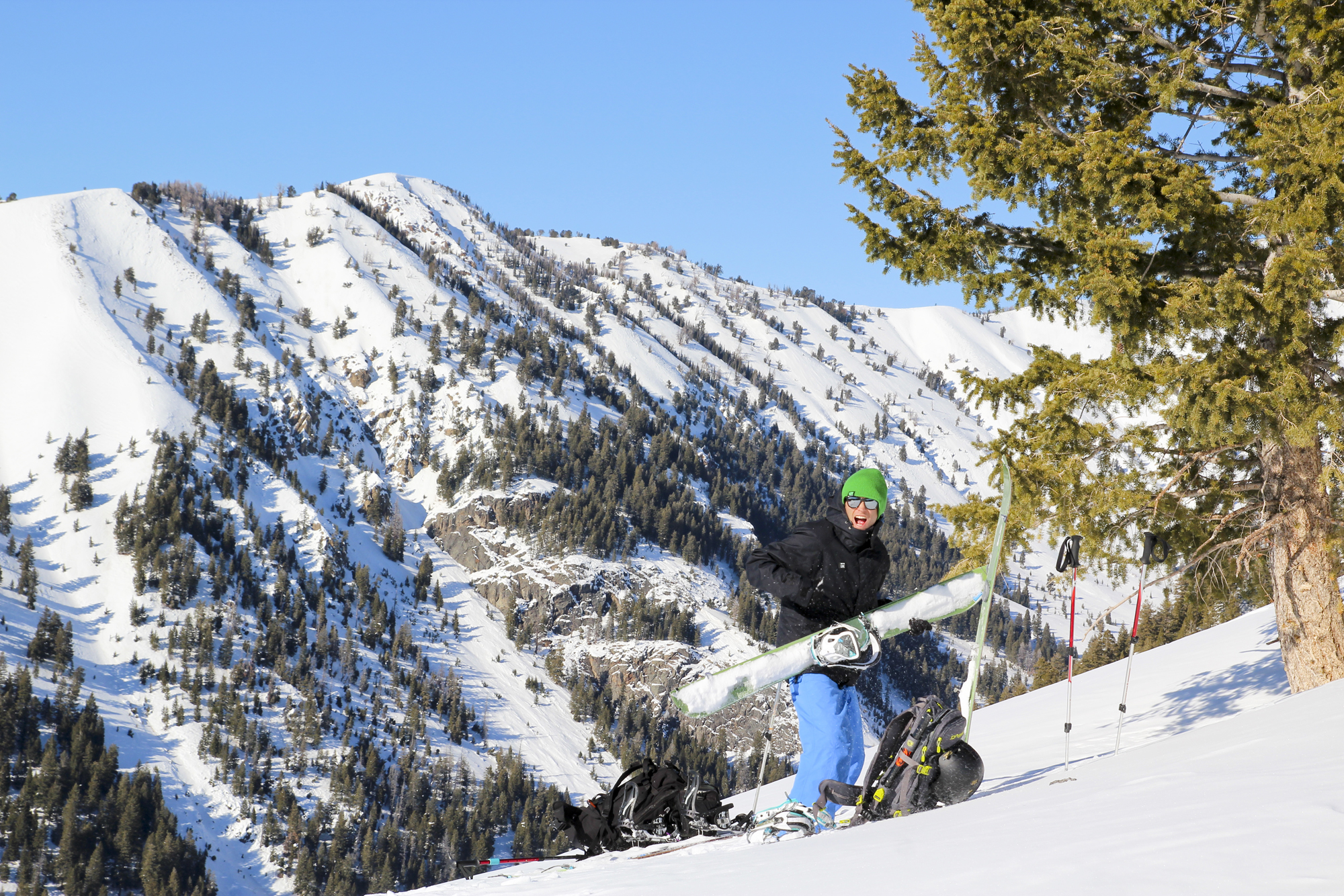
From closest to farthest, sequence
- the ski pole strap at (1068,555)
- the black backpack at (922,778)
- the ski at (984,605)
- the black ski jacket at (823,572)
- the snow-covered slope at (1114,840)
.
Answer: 1. the snow-covered slope at (1114,840)
2. the black backpack at (922,778)
3. the black ski jacket at (823,572)
4. the ski at (984,605)
5. the ski pole strap at (1068,555)

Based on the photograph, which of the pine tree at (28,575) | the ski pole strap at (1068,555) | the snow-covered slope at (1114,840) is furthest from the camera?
the pine tree at (28,575)

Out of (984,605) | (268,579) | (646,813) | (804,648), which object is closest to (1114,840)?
(804,648)

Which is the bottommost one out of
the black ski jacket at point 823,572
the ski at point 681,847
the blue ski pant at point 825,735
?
the ski at point 681,847

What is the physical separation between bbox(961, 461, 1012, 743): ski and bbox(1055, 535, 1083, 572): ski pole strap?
610 mm

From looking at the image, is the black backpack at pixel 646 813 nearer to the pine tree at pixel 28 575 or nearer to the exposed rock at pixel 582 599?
the exposed rock at pixel 582 599

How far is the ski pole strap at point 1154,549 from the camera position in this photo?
8.73m

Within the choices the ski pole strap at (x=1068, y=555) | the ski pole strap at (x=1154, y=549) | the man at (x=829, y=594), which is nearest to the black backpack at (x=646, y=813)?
the man at (x=829, y=594)

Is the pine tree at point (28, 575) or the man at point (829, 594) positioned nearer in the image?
the man at point (829, 594)

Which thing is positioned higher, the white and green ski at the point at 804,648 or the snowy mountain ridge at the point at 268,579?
the snowy mountain ridge at the point at 268,579

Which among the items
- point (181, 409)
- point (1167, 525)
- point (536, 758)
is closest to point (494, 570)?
point (536, 758)

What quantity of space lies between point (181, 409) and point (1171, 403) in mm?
184889

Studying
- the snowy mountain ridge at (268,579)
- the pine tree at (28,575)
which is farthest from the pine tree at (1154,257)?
the pine tree at (28,575)

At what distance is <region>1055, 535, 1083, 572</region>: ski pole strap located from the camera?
8.38 m

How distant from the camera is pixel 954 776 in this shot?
6188 mm
